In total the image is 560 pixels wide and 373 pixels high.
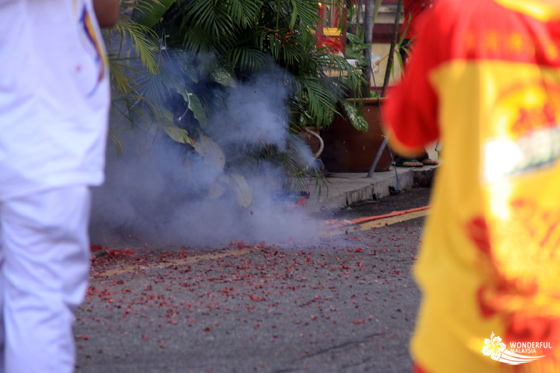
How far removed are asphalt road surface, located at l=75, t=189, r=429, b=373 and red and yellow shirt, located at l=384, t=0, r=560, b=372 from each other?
48.0 inches

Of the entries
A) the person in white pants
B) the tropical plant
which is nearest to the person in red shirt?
the tropical plant

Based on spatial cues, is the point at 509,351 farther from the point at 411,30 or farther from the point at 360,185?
the point at 411,30

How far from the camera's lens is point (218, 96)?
15.6ft

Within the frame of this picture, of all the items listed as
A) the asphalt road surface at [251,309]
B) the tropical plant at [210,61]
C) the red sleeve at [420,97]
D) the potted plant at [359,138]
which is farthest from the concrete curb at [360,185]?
the red sleeve at [420,97]

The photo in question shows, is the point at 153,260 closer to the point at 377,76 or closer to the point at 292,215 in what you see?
the point at 292,215

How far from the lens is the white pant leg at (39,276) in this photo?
5.14 ft

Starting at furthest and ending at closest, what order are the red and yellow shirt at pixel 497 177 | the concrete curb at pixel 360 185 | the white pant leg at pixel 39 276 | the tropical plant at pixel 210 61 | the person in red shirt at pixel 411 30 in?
the concrete curb at pixel 360 185
the person in red shirt at pixel 411 30
the tropical plant at pixel 210 61
the white pant leg at pixel 39 276
the red and yellow shirt at pixel 497 177

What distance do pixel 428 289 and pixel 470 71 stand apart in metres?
0.39

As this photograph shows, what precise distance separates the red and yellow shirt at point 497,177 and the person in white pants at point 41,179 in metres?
0.85

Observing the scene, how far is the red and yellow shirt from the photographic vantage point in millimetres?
1128

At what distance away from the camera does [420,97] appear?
49.3 inches

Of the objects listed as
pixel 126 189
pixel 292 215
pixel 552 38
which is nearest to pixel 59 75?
pixel 552 38

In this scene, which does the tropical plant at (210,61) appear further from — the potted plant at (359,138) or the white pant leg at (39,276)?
the white pant leg at (39,276)

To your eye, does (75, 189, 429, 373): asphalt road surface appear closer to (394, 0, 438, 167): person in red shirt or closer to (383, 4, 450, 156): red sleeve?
(383, 4, 450, 156): red sleeve
